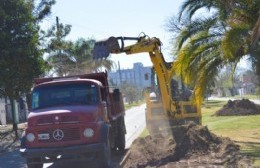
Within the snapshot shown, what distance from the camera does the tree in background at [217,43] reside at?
14.4m

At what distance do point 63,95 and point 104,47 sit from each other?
11.6 feet

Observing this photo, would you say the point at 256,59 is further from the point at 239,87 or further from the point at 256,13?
the point at 239,87

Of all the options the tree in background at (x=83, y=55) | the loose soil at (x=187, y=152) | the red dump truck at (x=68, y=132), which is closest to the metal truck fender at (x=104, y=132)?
the red dump truck at (x=68, y=132)

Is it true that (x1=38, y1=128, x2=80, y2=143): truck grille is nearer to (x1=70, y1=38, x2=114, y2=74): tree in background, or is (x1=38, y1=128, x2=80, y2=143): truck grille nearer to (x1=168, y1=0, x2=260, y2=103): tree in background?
(x1=168, y1=0, x2=260, y2=103): tree in background

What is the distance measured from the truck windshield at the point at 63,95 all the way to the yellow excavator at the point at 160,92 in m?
3.27

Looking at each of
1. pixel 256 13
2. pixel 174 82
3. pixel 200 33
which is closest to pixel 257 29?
pixel 256 13

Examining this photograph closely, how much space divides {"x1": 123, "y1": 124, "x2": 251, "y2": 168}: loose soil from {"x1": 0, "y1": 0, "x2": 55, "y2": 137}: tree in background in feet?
37.2

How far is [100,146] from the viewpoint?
41.5 ft

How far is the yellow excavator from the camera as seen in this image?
17.1 m

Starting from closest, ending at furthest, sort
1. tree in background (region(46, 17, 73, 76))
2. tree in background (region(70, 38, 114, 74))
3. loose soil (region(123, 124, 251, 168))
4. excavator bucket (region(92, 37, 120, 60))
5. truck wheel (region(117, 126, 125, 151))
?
loose soil (region(123, 124, 251, 168)) < excavator bucket (region(92, 37, 120, 60)) < truck wheel (region(117, 126, 125, 151)) < tree in background (region(46, 17, 73, 76)) < tree in background (region(70, 38, 114, 74))

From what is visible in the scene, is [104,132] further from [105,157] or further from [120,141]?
[120,141]

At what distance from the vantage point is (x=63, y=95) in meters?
13.8

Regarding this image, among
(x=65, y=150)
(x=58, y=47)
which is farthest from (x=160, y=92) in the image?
(x=58, y=47)

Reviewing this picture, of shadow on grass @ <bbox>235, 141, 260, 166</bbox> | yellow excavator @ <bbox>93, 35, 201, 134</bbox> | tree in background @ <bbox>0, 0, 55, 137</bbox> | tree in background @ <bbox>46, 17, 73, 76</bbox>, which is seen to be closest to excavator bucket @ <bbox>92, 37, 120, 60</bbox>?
yellow excavator @ <bbox>93, 35, 201, 134</bbox>
